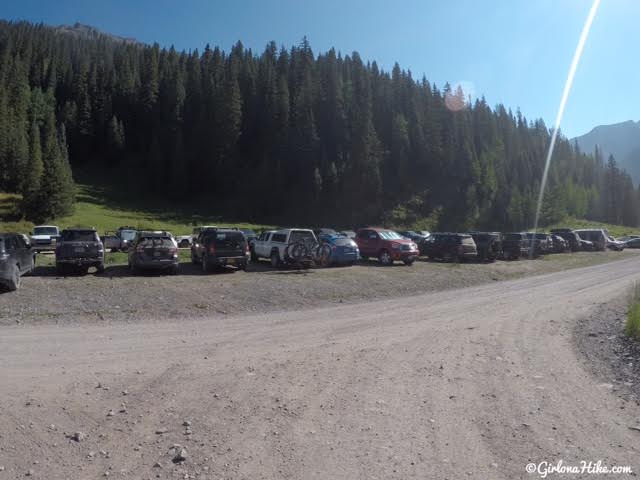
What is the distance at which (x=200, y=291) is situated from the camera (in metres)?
14.4

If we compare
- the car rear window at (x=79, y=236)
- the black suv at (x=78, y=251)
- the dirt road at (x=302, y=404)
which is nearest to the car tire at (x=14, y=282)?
the black suv at (x=78, y=251)

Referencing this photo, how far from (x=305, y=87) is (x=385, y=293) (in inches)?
3166

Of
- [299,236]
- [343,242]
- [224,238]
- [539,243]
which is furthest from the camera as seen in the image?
[539,243]

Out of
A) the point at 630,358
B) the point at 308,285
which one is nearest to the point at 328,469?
the point at 630,358

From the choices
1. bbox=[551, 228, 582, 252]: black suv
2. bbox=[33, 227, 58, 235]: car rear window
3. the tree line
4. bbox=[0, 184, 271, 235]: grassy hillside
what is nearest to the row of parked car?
bbox=[33, 227, 58, 235]: car rear window

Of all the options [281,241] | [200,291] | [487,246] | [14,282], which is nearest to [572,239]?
[487,246]

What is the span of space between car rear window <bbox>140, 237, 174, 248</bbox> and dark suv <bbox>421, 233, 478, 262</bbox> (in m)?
17.6

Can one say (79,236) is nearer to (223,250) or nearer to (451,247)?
(223,250)

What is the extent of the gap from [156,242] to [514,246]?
80.0 feet

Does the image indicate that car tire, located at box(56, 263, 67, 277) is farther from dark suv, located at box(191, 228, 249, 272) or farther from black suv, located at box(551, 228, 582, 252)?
black suv, located at box(551, 228, 582, 252)

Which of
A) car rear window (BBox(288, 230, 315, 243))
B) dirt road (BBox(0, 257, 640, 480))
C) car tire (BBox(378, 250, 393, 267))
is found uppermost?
car rear window (BBox(288, 230, 315, 243))

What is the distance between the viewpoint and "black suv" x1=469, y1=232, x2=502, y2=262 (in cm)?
2912

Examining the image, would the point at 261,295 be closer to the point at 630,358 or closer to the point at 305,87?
the point at 630,358

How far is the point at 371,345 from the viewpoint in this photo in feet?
27.8
